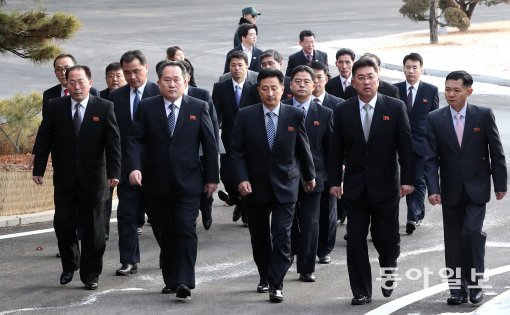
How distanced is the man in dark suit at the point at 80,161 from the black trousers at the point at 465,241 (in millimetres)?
2830

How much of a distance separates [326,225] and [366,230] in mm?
1711

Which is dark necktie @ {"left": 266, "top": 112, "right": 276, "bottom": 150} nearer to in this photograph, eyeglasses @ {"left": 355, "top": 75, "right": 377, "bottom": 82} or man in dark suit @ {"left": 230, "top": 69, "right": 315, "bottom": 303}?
man in dark suit @ {"left": 230, "top": 69, "right": 315, "bottom": 303}

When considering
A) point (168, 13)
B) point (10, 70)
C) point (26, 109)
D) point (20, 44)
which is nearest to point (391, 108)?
point (20, 44)

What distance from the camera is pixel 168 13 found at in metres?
44.9

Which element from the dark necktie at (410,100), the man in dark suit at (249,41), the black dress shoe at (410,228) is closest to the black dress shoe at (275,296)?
the black dress shoe at (410,228)

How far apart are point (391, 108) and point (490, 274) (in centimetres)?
174

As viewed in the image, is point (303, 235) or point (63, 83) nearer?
point (303, 235)

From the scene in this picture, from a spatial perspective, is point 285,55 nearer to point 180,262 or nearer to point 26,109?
point 26,109

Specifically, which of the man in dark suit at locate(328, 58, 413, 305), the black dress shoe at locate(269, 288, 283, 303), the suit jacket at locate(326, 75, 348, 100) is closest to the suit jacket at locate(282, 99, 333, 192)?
the man in dark suit at locate(328, 58, 413, 305)

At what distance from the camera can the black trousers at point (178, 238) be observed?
10.8 meters

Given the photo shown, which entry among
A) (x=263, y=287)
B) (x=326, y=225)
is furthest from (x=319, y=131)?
(x=263, y=287)

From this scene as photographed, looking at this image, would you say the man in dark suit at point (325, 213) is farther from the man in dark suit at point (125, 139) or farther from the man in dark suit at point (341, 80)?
the man in dark suit at point (341, 80)

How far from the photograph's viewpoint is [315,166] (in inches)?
465

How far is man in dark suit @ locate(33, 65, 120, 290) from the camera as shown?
1141cm
